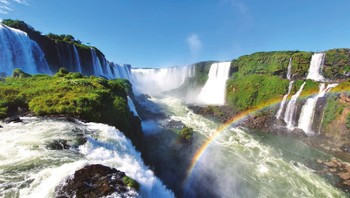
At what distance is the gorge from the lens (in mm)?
8959

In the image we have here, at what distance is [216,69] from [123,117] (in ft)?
169

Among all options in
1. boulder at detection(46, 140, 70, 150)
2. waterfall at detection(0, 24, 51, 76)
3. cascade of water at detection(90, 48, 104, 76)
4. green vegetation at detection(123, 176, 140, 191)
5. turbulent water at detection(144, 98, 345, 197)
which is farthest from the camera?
cascade of water at detection(90, 48, 104, 76)

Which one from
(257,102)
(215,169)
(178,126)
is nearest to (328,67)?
(257,102)

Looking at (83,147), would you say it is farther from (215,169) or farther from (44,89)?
(215,169)

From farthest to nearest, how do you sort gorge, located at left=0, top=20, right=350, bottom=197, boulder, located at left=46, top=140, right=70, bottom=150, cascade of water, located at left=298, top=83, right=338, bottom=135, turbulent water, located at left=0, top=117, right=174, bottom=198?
cascade of water, located at left=298, top=83, right=338, bottom=135 < boulder, located at left=46, top=140, right=70, bottom=150 < gorge, located at left=0, top=20, right=350, bottom=197 < turbulent water, located at left=0, top=117, right=174, bottom=198

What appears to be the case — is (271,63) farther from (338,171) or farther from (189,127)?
(338,171)

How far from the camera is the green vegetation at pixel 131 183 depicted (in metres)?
7.03

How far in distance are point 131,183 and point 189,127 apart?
89.3 feet

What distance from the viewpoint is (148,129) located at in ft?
103

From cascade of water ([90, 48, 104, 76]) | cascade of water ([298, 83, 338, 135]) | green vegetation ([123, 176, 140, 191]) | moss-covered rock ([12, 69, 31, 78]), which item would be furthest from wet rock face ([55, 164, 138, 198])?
cascade of water ([90, 48, 104, 76])

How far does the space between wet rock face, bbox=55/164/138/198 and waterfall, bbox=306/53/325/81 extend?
159 ft

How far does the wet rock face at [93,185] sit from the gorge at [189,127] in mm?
236

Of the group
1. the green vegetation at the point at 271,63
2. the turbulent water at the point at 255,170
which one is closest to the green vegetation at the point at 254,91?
the green vegetation at the point at 271,63

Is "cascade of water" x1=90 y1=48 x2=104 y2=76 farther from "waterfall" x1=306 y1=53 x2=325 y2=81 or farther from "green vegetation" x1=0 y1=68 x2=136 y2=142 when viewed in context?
"waterfall" x1=306 y1=53 x2=325 y2=81
